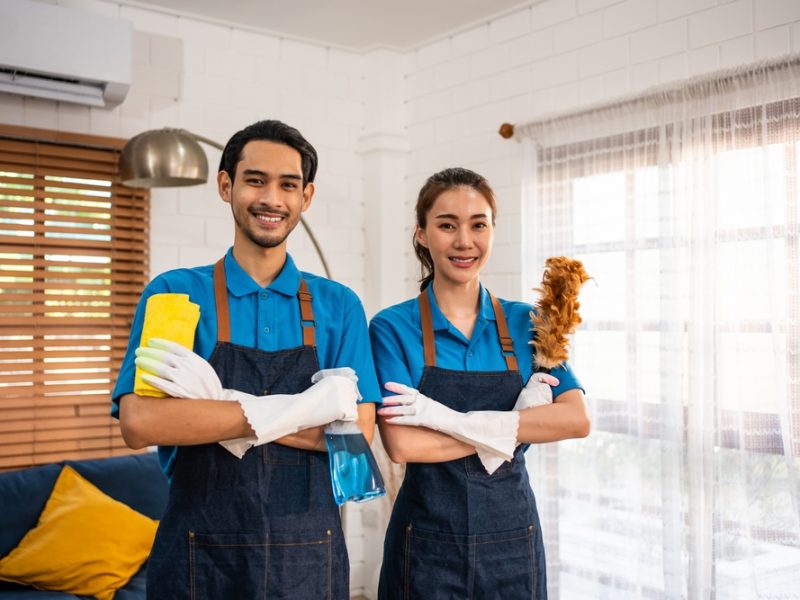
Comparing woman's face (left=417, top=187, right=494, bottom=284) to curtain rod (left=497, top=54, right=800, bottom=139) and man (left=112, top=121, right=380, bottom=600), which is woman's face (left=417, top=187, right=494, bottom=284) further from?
curtain rod (left=497, top=54, right=800, bottom=139)

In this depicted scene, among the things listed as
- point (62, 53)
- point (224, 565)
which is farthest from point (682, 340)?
point (62, 53)

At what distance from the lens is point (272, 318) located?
5.95ft

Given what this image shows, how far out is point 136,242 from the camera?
388 cm

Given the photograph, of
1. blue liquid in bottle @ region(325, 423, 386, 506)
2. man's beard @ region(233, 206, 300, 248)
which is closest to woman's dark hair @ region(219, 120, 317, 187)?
man's beard @ region(233, 206, 300, 248)

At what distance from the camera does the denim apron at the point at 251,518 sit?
168 cm

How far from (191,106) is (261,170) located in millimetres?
2541

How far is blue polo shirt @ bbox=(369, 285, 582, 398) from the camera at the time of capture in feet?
6.56

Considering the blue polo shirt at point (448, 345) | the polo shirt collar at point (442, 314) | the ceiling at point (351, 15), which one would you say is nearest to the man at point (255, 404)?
the blue polo shirt at point (448, 345)

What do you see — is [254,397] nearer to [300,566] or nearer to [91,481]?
[300,566]

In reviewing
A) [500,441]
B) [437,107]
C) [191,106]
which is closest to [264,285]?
[500,441]

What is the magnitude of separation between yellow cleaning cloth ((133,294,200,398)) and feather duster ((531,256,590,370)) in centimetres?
84

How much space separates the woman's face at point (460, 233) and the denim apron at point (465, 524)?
0.17 meters

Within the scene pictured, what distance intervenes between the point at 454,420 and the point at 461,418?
18 millimetres

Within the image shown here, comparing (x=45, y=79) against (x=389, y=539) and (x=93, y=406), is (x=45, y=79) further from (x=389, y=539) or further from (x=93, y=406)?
(x=389, y=539)
